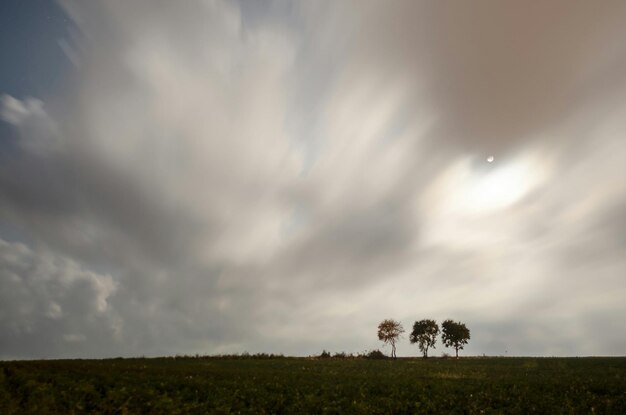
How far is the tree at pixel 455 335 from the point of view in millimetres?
135625

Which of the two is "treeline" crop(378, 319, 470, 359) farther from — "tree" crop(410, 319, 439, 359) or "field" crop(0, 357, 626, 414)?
"field" crop(0, 357, 626, 414)

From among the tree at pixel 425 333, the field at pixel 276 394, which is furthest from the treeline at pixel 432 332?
the field at pixel 276 394

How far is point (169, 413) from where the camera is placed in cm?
2634

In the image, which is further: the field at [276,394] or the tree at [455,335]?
the tree at [455,335]

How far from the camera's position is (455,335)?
446ft

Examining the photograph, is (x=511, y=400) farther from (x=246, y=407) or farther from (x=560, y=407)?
(x=246, y=407)

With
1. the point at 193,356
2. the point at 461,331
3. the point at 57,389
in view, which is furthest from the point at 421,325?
the point at 57,389

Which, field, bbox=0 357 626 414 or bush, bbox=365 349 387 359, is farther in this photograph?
bush, bbox=365 349 387 359

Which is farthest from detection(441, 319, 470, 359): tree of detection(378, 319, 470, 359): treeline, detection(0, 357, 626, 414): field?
detection(0, 357, 626, 414): field

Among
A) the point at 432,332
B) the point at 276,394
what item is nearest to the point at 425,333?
the point at 432,332

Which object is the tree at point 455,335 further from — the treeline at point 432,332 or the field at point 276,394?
the field at point 276,394

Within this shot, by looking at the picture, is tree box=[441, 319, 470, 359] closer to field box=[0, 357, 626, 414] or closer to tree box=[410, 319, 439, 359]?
tree box=[410, 319, 439, 359]

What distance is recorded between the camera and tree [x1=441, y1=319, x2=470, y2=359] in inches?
5340

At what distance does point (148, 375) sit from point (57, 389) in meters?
8.38
